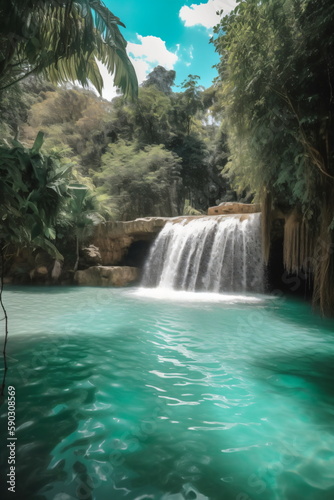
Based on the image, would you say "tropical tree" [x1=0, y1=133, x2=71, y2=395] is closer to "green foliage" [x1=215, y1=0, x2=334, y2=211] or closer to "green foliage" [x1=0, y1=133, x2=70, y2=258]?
"green foliage" [x1=0, y1=133, x2=70, y2=258]

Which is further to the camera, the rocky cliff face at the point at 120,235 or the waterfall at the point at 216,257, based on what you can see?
the rocky cliff face at the point at 120,235

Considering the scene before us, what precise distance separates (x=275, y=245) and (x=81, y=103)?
830 inches

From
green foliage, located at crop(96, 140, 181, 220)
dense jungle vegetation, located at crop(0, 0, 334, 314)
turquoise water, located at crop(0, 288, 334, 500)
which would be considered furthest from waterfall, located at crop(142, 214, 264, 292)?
green foliage, located at crop(96, 140, 181, 220)

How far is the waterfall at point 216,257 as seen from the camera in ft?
34.5

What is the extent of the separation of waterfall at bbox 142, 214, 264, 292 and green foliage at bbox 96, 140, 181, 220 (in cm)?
680

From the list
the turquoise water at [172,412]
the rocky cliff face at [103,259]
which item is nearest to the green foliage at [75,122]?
the rocky cliff face at [103,259]

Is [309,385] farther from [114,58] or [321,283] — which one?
[114,58]

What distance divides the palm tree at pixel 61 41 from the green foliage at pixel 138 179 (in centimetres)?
1328

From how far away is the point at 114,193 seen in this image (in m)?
18.2

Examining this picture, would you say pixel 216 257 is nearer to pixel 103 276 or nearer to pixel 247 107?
pixel 103 276

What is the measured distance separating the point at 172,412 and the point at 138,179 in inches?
651

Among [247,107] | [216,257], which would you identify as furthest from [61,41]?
[216,257]

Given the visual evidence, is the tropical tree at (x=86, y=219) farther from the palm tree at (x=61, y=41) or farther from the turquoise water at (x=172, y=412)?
the palm tree at (x=61, y=41)

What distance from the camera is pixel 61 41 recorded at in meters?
3.70
